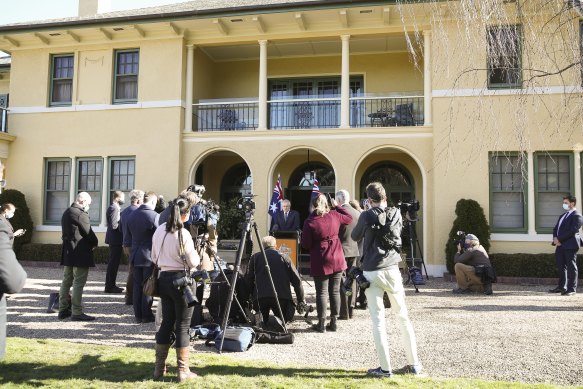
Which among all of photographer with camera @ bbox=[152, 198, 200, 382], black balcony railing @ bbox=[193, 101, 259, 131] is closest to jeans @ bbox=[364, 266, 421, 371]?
photographer with camera @ bbox=[152, 198, 200, 382]

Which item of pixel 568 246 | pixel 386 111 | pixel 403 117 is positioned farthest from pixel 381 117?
pixel 568 246

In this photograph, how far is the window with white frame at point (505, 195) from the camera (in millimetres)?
13219

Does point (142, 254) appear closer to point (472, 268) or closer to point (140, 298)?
point (140, 298)

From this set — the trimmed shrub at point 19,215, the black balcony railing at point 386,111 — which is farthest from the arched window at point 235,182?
the trimmed shrub at point 19,215

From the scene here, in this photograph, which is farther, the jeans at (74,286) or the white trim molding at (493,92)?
the white trim molding at (493,92)

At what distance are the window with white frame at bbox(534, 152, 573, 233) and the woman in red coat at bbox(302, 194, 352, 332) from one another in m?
8.66

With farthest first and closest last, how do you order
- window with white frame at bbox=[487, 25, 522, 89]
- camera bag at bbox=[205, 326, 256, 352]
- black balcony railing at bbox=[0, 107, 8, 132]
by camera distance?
1. black balcony railing at bbox=[0, 107, 8, 132]
2. window with white frame at bbox=[487, 25, 522, 89]
3. camera bag at bbox=[205, 326, 256, 352]

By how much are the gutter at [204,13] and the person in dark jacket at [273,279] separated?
9134 mm

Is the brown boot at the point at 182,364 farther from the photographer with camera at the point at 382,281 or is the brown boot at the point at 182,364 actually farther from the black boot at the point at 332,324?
the black boot at the point at 332,324

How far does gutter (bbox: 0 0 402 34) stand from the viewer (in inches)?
527

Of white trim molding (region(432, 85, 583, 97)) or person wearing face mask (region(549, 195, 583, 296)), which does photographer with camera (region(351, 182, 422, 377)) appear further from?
white trim molding (region(432, 85, 583, 97))

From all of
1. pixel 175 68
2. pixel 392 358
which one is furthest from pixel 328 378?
pixel 175 68

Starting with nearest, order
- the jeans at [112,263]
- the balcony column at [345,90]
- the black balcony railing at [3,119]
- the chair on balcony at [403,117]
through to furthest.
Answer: the jeans at [112,263], the balcony column at [345,90], the chair on balcony at [403,117], the black balcony railing at [3,119]

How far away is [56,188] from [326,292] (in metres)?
12.8
